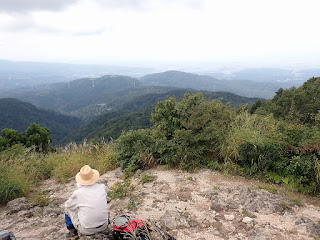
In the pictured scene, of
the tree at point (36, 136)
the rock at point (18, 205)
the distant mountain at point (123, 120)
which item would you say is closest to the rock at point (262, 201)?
the rock at point (18, 205)

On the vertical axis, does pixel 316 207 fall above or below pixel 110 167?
above

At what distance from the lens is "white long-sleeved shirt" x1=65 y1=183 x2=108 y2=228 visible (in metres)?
2.55

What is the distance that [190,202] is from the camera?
11.1ft

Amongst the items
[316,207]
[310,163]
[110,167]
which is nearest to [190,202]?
[316,207]

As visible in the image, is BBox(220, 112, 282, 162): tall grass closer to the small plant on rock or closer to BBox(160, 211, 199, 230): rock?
the small plant on rock

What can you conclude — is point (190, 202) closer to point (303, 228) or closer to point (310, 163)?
point (303, 228)

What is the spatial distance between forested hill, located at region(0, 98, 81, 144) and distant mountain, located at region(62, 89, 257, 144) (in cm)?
2168

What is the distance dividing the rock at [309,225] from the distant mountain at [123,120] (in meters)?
8.43

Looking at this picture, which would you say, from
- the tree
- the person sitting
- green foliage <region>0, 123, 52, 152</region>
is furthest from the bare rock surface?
the tree

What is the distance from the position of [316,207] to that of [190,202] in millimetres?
2013

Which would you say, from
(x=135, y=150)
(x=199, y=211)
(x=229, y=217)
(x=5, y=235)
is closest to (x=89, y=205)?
(x=5, y=235)

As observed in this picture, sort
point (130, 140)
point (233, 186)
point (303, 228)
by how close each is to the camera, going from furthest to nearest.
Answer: point (130, 140) → point (233, 186) → point (303, 228)

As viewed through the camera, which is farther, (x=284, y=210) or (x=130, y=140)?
(x=130, y=140)

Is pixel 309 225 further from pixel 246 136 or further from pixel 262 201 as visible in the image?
pixel 246 136
